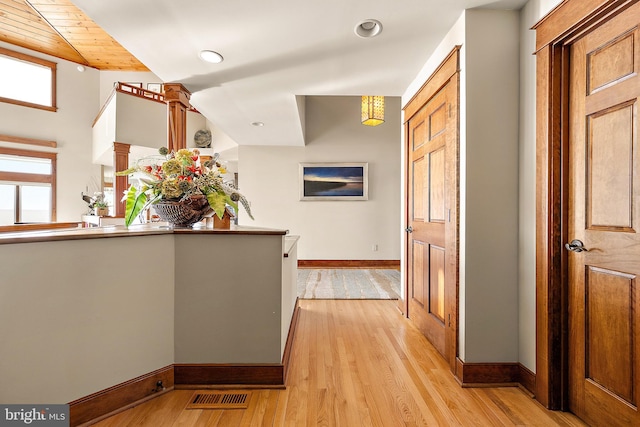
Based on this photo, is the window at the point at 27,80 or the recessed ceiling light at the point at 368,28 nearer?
the recessed ceiling light at the point at 368,28

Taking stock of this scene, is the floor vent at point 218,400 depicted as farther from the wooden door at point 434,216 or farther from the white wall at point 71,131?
the white wall at point 71,131

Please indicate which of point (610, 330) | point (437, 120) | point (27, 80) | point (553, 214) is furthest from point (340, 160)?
point (27, 80)

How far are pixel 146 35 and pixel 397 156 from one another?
4.74 m

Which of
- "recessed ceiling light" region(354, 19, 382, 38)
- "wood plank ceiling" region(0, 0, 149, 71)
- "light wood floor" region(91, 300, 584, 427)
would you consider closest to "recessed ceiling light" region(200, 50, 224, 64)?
"recessed ceiling light" region(354, 19, 382, 38)

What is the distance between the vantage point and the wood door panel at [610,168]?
139cm

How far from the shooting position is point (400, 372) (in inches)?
84.0

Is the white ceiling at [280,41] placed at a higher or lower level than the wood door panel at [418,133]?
higher

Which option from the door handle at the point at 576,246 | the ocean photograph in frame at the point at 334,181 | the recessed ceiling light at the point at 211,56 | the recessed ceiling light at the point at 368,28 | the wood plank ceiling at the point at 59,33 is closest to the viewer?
the door handle at the point at 576,246

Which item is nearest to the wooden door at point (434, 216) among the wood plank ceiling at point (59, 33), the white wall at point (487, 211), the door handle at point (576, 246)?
the white wall at point (487, 211)

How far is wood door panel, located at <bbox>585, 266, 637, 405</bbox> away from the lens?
1383mm

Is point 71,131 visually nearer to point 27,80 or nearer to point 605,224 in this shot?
point 27,80

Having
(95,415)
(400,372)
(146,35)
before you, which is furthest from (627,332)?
(146,35)

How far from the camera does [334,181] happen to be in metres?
6.16

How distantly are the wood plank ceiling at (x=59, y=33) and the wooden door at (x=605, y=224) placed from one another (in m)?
7.78
